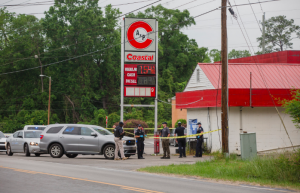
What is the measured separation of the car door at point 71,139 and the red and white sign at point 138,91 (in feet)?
15.1

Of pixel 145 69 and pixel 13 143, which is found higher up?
pixel 145 69

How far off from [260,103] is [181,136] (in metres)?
5.10

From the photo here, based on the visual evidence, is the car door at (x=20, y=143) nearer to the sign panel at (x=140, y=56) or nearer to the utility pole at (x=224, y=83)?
the sign panel at (x=140, y=56)

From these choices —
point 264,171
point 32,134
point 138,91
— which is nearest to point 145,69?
point 138,91

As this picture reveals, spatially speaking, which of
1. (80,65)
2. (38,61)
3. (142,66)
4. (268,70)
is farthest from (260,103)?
(38,61)

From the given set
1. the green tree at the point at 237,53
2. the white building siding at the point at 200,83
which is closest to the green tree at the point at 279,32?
the green tree at the point at 237,53

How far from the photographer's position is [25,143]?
23.5 meters

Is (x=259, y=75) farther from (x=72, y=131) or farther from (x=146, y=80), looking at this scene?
(x=72, y=131)

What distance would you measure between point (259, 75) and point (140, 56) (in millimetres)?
7670

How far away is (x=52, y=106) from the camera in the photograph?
228ft

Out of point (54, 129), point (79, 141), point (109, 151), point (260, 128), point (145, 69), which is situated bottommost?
point (109, 151)

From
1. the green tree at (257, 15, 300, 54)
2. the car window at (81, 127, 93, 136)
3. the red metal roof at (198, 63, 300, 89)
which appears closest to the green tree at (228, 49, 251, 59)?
the green tree at (257, 15, 300, 54)

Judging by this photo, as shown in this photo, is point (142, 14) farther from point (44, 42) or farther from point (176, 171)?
point (176, 171)

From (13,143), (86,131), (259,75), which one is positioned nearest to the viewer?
(86,131)
